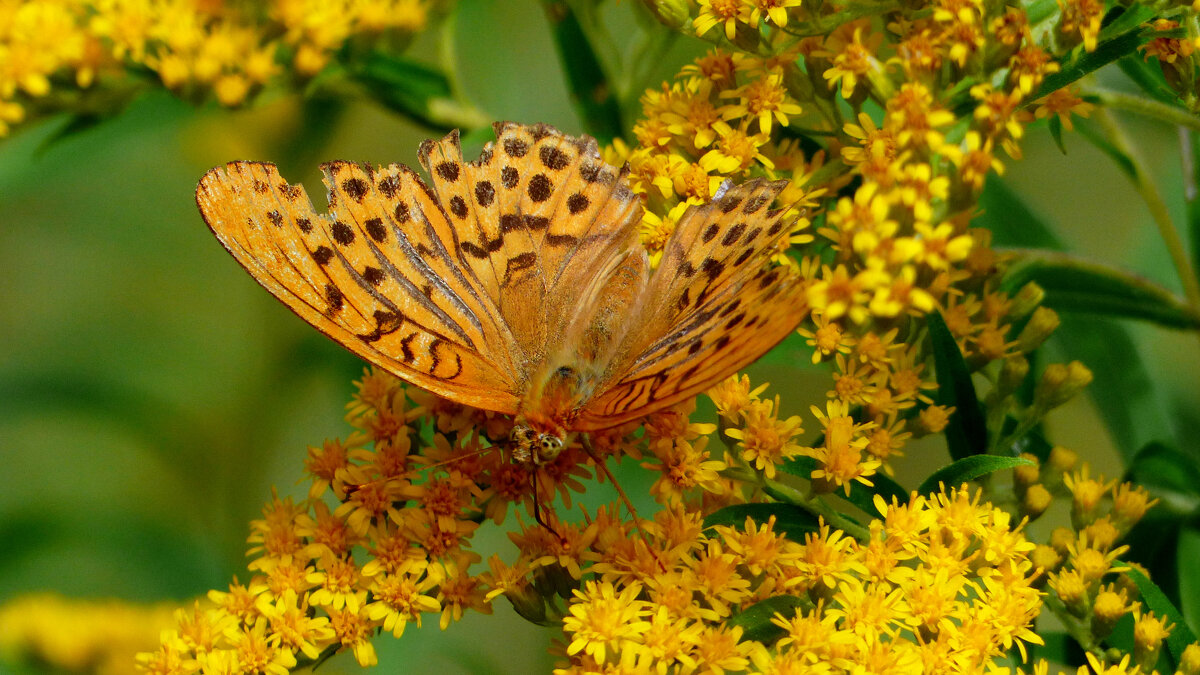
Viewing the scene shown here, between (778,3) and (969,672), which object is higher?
(778,3)

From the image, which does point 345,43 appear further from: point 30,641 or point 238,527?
point 30,641

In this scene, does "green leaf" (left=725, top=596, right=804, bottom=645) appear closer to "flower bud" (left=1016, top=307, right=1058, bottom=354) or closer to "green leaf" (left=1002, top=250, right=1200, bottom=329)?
"flower bud" (left=1016, top=307, right=1058, bottom=354)

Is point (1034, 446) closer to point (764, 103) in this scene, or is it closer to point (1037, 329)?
point (1037, 329)

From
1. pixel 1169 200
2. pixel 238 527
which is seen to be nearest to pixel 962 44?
pixel 1169 200

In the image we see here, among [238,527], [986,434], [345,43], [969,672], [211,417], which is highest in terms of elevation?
[345,43]

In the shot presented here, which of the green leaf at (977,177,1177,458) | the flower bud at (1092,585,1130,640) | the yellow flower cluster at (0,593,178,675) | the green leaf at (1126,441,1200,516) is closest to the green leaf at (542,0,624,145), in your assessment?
the green leaf at (977,177,1177,458)
